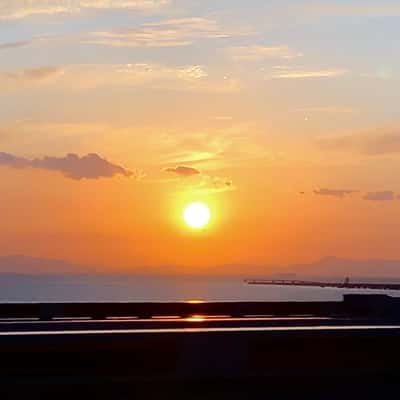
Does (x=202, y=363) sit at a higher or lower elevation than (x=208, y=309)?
lower

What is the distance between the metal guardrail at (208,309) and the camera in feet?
90.1

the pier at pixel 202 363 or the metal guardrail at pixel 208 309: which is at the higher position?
the metal guardrail at pixel 208 309

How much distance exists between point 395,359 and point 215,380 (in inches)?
87.4

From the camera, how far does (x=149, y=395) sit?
12.2 m

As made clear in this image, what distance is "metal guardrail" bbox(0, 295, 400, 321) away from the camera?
27453 millimetres

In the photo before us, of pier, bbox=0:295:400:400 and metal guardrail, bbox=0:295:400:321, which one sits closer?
pier, bbox=0:295:400:400

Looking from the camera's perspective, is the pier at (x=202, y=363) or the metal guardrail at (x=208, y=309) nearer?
the pier at (x=202, y=363)

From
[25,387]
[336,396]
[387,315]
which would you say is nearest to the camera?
[25,387]

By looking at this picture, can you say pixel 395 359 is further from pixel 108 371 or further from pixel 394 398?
pixel 108 371

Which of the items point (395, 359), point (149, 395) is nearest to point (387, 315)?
point (395, 359)

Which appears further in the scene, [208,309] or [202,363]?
[208,309]

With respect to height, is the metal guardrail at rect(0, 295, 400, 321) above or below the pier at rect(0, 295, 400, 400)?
above

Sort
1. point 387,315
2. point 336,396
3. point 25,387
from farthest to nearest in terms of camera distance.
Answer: point 387,315, point 336,396, point 25,387

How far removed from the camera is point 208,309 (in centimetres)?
3275
